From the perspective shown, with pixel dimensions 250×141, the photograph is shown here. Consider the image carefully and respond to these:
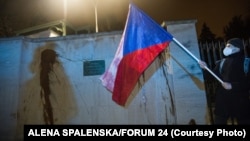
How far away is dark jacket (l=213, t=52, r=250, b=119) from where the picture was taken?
5.68m

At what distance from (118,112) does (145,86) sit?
0.98 m

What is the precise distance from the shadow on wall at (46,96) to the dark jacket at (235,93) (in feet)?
12.5

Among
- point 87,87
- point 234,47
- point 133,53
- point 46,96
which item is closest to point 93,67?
point 87,87

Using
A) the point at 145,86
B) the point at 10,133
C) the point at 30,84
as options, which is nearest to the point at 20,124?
the point at 10,133

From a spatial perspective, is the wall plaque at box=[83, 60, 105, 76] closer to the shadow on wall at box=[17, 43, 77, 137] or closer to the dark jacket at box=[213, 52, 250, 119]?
the shadow on wall at box=[17, 43, 77, 137]

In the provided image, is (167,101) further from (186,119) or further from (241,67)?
(241,67)

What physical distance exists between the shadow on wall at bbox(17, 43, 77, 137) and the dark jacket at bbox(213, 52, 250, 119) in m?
3.81

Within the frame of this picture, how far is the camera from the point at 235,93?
18.8 ft

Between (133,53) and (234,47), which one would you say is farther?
(234,47)

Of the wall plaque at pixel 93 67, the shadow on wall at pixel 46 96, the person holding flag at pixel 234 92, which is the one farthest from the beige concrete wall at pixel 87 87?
the person holding flag at pixel 234 92

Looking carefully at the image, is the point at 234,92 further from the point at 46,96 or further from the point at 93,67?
the point at 46,96

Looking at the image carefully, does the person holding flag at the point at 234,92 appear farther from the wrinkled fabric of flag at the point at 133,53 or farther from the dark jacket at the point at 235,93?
the wrinkled fabric of flag at the point at 133,53

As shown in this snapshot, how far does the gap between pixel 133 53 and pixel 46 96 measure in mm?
3280

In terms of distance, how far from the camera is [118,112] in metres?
7.45
